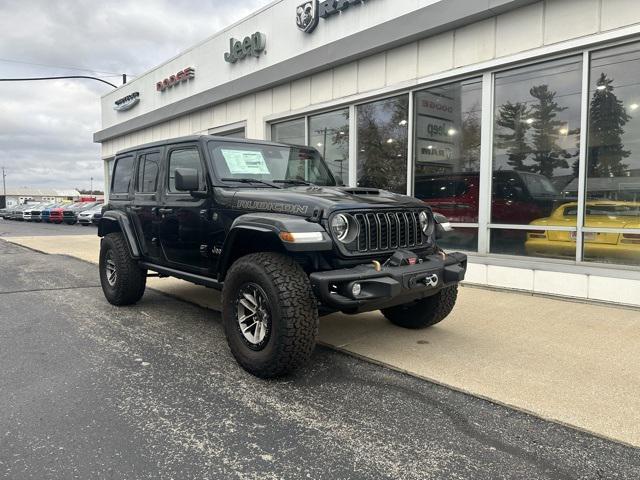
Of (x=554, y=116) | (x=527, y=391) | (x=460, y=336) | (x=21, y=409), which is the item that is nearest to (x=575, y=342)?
(x=460, y=336)

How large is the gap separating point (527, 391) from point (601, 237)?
11.9ft

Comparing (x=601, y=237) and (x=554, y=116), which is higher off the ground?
(x=554, y=116)

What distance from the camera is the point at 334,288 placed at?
3486 millimetres

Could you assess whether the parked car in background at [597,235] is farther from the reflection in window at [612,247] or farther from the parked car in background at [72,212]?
the parked car in background at [72,212]

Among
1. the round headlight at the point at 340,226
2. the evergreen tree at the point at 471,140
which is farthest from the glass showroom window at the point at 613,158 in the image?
the round headlight at the point at 340,226

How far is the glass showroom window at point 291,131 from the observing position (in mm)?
10641

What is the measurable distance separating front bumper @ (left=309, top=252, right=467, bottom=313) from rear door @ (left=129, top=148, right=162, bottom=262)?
255 centimetres

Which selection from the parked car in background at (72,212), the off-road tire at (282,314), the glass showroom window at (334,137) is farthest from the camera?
the parked car in background at (72,212)

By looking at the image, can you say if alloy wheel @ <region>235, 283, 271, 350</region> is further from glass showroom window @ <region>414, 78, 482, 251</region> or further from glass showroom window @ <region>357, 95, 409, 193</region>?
glass showroom window @ <region>357, 95, 409, 193</region>

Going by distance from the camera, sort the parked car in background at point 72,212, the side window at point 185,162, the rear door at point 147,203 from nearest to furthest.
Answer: the side window at point 185,162 → the rear door at point 147,203 → the parked car in background at point 72,212

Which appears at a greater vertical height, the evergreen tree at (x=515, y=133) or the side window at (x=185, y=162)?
the evergreen tree at (x=515, y=133)

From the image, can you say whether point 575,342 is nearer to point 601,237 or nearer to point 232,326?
point 601,237

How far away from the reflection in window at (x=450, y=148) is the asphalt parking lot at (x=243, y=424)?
4.38 meters

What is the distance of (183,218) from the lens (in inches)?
188
